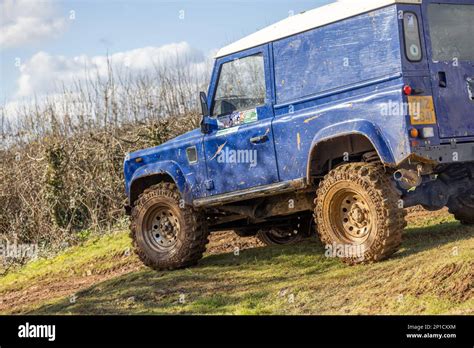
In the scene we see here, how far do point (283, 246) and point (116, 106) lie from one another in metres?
9.76

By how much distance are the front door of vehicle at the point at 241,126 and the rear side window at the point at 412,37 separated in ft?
6.01

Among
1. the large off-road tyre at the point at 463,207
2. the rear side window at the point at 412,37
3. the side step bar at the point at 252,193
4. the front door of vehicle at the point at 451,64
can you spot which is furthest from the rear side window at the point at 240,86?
the large off-road tyre at the point at 463,207

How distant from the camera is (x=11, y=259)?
1692 cm

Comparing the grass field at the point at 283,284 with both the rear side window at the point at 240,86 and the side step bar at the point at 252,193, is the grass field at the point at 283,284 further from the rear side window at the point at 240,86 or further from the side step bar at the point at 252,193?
the rear side window at the point at 240,86

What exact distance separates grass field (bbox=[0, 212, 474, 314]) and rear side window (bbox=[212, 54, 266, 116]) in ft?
6.60

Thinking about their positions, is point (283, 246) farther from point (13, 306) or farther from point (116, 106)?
point (116, 106)

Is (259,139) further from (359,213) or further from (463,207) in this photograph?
(463,207)

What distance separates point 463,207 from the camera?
32.5 ft

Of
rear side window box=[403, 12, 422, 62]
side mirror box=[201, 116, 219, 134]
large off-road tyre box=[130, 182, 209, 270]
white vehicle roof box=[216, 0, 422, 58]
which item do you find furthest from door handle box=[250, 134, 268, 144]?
rear side window box=[403, 12, 422, 62]

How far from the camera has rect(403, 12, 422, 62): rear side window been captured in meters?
8.40

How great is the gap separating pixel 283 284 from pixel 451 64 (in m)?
2.95

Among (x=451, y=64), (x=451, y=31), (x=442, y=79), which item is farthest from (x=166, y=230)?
(x=451, y=31)

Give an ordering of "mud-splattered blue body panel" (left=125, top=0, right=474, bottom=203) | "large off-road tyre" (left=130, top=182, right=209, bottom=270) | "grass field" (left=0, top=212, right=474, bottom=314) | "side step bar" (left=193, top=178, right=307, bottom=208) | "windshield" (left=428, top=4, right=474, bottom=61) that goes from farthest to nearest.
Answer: "large off-road tyre" (left=130, top=182, right=209, bottom=270) → "side step bar" (left=193, top=178, right=307, bottom=208) → "windshield" (left=428, top=4, right=474, bottom=61) → "mud-splattered blue body panel" (left=125, top=0, right=474, bottom=203) → "grass field" (left=0, top=212, right=474, bottom=314)

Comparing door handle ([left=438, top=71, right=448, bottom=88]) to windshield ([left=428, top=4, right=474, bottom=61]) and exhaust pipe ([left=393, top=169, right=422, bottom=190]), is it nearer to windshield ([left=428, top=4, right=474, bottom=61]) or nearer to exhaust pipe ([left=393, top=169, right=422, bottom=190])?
windshield ([left=428, top=4, right=474, bottom=61])
